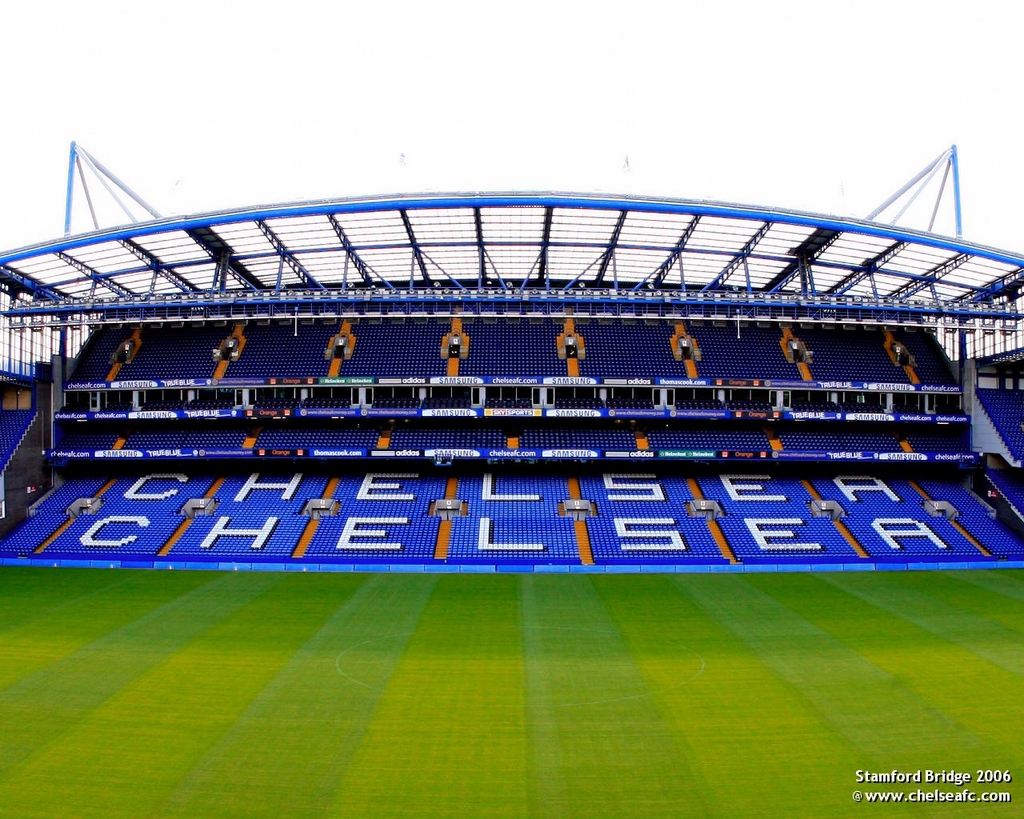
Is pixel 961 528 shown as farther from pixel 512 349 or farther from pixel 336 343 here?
pixel 336 343

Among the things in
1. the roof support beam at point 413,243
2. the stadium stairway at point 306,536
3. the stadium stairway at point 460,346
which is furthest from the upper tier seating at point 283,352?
the stadium stairway at point 306,536

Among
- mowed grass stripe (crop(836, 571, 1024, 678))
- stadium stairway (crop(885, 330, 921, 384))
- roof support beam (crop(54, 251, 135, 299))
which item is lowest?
mowed grass stripe (crop(836, 571, 1024, 678))

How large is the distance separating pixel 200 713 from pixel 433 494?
22.4 metres

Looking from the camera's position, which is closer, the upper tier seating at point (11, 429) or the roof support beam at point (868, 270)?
the roof support beam at point (868, 270)

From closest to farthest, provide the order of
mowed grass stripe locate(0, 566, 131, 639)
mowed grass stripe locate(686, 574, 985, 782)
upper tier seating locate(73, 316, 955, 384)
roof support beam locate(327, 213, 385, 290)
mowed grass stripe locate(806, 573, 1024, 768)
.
A: mowed grass stripe locate(686, 574, 985, 782), mowed grass stripe locate(806, 573, 1024, 768), mowed grass stripe locate(0, 566, 131, 639), roof support beam locate(327, 213, 385, 290), upper tier seating locate(73, 316, 955, 384)

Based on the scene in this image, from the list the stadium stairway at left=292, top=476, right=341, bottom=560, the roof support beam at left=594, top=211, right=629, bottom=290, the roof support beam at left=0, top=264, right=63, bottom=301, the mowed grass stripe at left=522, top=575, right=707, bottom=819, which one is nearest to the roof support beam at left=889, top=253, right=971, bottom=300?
the roof support beam at left=594, top=211, right=629, bottom=290

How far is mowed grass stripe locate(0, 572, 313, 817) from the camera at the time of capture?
1114 centimetres

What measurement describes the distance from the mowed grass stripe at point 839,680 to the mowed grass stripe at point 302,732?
860cm

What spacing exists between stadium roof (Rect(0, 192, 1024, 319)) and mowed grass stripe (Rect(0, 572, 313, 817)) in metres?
17.9

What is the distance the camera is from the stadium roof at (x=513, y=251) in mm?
30188

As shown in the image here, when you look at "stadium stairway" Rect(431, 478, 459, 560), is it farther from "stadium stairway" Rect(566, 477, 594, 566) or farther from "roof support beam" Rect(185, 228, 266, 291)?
"roof support beam" Rect(185, 228, 266, 291)

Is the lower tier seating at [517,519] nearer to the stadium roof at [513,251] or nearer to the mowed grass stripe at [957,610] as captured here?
the mowed grass stripe at [957,610]

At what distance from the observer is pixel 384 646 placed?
18891 millimetres

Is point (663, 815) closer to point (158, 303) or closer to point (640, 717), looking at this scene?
point (640, 717)
